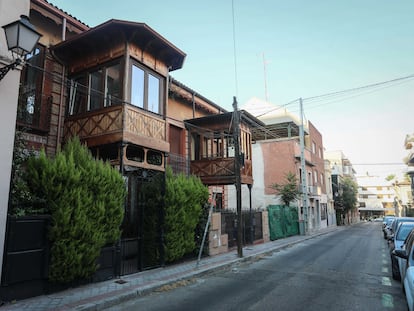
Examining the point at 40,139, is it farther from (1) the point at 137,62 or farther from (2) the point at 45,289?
(2) the point at 45,289

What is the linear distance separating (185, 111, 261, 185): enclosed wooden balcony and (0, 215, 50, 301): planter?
34.3ft

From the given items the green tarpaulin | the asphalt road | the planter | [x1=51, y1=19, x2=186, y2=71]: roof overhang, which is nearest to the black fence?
the green tarpaulin

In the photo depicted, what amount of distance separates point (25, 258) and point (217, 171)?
11.4 m

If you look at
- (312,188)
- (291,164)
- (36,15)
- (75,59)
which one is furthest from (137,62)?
(312,188)

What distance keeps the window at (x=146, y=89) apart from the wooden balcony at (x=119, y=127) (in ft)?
1.28

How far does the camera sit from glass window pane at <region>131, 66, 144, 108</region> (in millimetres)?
10645

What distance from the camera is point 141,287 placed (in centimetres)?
705

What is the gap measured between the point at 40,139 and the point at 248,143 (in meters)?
11.6

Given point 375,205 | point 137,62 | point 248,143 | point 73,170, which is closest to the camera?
point 73,170

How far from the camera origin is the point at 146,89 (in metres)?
11.3

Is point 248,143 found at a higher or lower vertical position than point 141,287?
higher

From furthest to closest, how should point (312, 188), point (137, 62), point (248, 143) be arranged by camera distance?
point (312, 188) < point (248, 143) < point (137, 62)

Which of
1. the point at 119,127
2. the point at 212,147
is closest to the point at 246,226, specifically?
the point at 212,147

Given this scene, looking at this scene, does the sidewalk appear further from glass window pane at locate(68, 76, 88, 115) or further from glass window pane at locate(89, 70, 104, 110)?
glass window pane at locate(68, 76, 88, 115)
